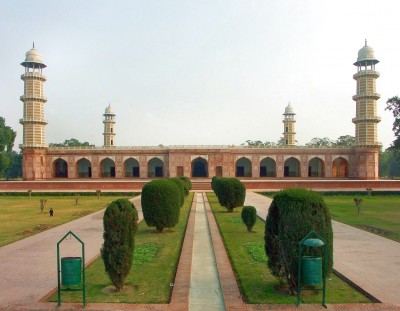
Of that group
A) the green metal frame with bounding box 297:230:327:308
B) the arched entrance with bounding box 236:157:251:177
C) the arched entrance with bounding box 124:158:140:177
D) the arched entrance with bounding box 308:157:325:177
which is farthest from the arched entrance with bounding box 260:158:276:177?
the green metal frame with bounding box 297:230:327:308

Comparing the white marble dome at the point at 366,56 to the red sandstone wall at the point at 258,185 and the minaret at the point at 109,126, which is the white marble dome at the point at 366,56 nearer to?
the red sandstone wall at the point at 258,185

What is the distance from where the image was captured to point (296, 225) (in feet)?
15.9

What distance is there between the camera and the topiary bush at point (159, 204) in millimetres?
9797

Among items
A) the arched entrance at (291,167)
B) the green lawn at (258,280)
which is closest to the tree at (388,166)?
the arched entrance at (291,167)

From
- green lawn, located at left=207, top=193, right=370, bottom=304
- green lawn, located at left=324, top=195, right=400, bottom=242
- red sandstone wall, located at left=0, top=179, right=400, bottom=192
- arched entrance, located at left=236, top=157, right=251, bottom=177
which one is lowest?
green lawn, located at left=324, top=195, right=400, bottom=242

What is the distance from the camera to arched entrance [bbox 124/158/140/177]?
135 feet

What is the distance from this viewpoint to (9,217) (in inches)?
545

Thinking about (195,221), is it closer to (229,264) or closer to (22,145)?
(229,264)

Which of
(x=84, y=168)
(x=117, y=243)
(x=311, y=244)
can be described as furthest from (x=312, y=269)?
(x=84, y=168)

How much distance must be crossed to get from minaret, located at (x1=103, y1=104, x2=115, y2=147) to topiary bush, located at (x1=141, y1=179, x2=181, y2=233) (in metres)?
36.3

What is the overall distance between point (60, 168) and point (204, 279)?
37872mm

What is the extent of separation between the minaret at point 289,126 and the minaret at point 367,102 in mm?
9736

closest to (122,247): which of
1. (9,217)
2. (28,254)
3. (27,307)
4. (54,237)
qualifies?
(27,307)

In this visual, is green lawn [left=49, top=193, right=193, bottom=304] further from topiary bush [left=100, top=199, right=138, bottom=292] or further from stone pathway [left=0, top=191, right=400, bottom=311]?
topiary bush [left=100, top=199, right=138, bottom=292]
